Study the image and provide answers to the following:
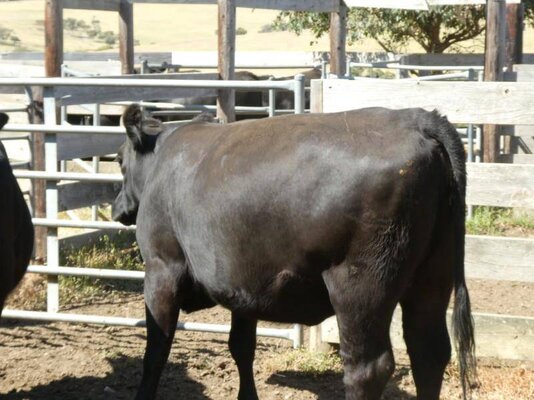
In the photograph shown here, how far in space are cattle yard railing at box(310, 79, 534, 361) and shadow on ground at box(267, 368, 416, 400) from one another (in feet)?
1.49

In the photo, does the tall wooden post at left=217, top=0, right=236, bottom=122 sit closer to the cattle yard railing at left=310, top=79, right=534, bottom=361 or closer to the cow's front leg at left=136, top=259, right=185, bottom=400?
the cattle yard railing at left=310, top=79, right=534, bottom=361

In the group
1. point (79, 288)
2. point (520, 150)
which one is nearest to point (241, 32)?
point (520, 150)

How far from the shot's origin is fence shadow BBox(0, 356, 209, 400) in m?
5.62

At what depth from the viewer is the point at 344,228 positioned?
13.3 ft

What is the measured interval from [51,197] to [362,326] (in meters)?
3.33

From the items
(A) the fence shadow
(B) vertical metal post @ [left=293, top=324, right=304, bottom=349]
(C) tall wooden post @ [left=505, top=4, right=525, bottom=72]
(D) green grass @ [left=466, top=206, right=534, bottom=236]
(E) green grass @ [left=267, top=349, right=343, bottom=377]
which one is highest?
(C) tall wooden post @ [left=505, top=4, right=525, bottom=72]

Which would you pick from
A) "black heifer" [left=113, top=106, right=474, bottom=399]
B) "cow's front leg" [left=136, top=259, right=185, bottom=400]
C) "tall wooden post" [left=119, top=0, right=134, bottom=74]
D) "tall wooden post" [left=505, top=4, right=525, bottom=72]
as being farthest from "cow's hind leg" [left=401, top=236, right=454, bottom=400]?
"tall wooden post" [left=505, top=4, right=525, bottom=72]

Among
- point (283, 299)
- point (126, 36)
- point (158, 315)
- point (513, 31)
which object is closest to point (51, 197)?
point (158, 315)

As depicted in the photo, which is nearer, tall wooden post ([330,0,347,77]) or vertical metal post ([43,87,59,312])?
vertical metal post ([43,87,59,312])

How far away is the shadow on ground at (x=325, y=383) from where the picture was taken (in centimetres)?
556

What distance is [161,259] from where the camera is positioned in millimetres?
5094

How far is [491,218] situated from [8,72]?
5749 millimetres

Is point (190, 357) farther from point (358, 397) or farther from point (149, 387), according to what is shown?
point (358, 397)

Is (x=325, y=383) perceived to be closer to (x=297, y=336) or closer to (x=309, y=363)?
(x=309, y=363)
